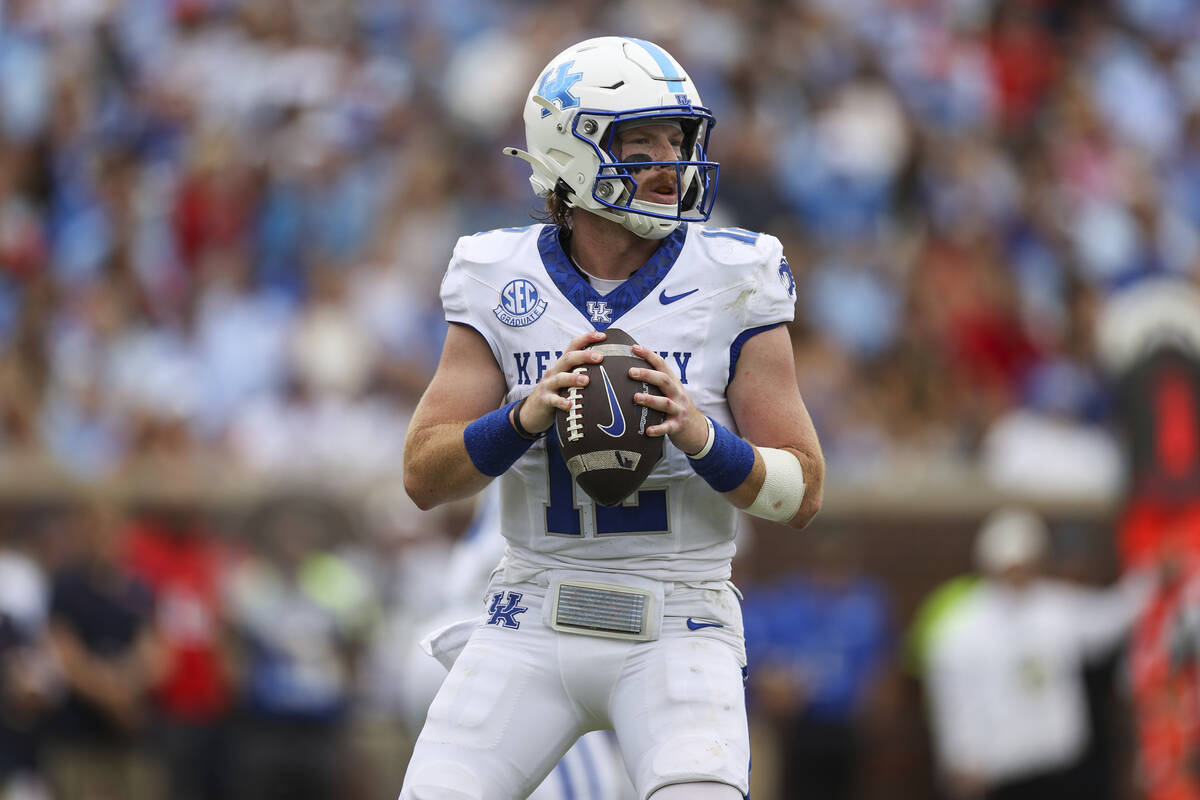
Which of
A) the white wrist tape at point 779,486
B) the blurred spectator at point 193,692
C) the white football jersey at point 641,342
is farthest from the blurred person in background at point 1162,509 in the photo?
the white wrist tape at point 779,486

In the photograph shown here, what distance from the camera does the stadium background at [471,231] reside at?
35.0 feet

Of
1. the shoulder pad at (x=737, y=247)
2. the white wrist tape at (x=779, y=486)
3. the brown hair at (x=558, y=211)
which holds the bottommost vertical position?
the white wrist tape at (x=779, y=486)

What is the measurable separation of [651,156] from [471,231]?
7.47 meters

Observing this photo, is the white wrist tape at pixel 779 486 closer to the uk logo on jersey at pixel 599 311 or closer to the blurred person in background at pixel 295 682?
the uk logo on jersey at pixel 599 311

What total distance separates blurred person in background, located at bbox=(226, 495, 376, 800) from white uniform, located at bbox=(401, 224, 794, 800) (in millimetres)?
5379

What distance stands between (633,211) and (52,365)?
755 centimetres

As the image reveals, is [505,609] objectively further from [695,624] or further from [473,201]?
[473,201]

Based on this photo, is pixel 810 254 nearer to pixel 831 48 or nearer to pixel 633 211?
pixel 831 48

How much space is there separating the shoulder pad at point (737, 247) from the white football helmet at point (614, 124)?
70 mm

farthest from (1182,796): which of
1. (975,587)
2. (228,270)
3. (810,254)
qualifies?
(228,270)

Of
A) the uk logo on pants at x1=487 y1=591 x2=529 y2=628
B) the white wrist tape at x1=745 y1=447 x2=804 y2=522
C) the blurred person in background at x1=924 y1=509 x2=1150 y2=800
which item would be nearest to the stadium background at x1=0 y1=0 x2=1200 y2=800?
the blurred person in background at x1=924 y1=509 x2=1150 y2=800

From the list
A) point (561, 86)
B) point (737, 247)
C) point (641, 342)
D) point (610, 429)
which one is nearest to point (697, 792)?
point (610, 429)

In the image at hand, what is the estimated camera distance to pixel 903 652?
1070 centimetres

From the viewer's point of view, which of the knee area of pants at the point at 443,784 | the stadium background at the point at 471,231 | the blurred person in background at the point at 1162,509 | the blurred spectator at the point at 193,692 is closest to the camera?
the knee area of pants at the point at 443,784
